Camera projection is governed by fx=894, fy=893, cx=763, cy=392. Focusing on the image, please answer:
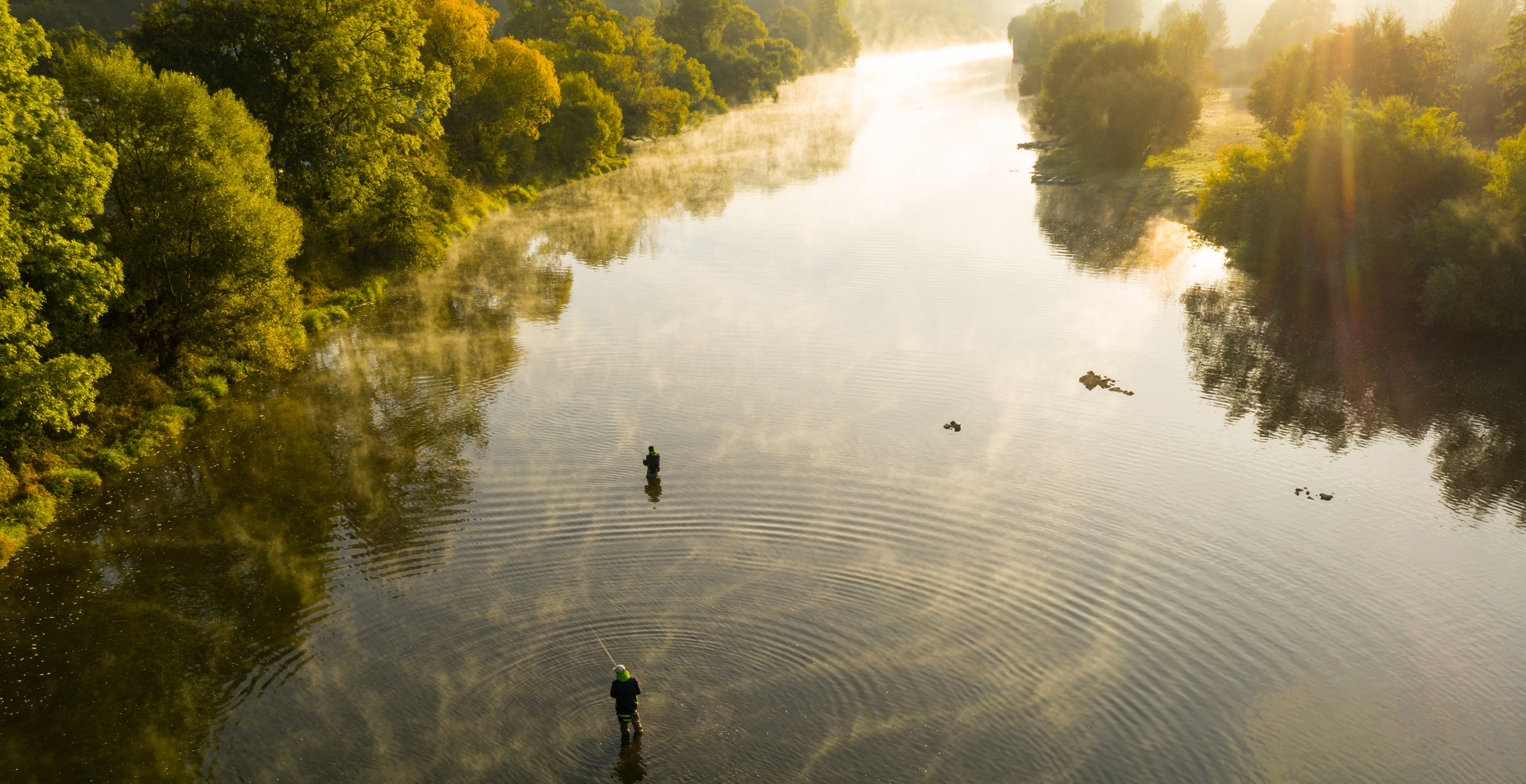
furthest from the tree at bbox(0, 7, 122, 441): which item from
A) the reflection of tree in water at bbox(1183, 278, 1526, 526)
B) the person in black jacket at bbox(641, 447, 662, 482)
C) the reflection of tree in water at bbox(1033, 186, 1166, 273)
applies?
the reflection of tree in water at bbox(1033, 186, 1166, 273)

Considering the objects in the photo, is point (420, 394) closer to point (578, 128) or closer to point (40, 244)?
point (40, 244)

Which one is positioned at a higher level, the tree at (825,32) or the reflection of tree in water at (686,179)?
the tree at (825,32)

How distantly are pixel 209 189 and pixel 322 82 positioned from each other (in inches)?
567

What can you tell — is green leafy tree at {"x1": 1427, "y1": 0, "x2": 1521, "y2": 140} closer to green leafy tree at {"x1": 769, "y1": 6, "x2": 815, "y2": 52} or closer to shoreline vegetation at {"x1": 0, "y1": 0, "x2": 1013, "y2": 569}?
shoreline vegetation at {"x1": 0, "y1": 0, "x2": 1013, "y2": 569}

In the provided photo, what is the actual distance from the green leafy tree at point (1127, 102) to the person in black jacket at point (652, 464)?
68215 mm

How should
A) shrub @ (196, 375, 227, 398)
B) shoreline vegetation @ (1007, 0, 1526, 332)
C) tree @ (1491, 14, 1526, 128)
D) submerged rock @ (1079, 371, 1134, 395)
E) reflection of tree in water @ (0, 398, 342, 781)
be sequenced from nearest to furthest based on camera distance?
reflection of tree in water @ (0, 398, 342, 781)
shrub @ (196, 375, 227, 398)
submerged rock @ (1079, 371, 1134, 395)
shoreline vegetation @ (1007, 0, 1526, 332)
tree @ (1491, 14, 1526, 128)

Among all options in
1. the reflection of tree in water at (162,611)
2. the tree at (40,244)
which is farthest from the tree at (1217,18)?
the tree at (40,244)

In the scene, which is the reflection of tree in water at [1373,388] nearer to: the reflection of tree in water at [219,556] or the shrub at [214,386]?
the reflection of tree in water at [219,556]

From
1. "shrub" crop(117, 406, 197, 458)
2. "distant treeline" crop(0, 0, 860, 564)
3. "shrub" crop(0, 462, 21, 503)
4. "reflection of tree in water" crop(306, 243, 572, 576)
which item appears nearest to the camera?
"distant treeline" crop(0, 0, 860, 564)

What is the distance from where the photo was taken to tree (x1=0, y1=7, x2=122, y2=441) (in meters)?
21.6

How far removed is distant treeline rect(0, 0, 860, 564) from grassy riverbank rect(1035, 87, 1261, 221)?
46.2m

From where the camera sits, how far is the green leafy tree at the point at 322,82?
4016cm

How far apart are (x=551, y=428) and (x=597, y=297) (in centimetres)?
1660

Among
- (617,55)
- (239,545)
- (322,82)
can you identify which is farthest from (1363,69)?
(239,545)
